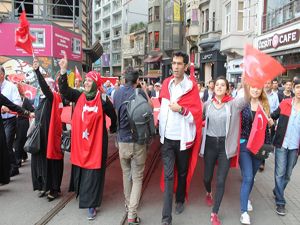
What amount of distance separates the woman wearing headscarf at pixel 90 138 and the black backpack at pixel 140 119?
0.53 metres

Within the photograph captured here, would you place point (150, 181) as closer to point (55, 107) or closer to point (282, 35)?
point (55, 107)

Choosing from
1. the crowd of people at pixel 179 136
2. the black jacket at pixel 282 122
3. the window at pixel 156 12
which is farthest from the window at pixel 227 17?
the window at pixel 156 12

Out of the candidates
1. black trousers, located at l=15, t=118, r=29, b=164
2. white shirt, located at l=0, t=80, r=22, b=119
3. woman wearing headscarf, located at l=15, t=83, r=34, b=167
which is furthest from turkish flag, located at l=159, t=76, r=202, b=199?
black trousers, located at l=15, t=118, r=29, b=164

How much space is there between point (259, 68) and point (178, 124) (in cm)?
121

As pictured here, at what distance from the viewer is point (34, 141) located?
16.9 feet

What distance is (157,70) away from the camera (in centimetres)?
5441

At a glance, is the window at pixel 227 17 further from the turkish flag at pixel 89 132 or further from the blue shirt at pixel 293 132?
the turkish flag at pixel 89 132

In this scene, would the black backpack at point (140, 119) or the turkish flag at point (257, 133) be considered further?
the turkish flag at point (257, 133)

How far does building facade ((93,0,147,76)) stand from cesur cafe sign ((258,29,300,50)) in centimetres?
5474

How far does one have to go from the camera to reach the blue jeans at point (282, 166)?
4969mm

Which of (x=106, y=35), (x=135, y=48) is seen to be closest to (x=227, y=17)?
(x=135, y=48)

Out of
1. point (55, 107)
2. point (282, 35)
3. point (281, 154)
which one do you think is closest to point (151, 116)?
point (55, 107)

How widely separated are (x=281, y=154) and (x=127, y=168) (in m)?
2.13

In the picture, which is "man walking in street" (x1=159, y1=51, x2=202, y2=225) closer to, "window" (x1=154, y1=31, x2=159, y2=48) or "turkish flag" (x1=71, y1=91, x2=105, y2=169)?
"turkish flag" (x1=71, y1=91, x2=105, y2=169)
